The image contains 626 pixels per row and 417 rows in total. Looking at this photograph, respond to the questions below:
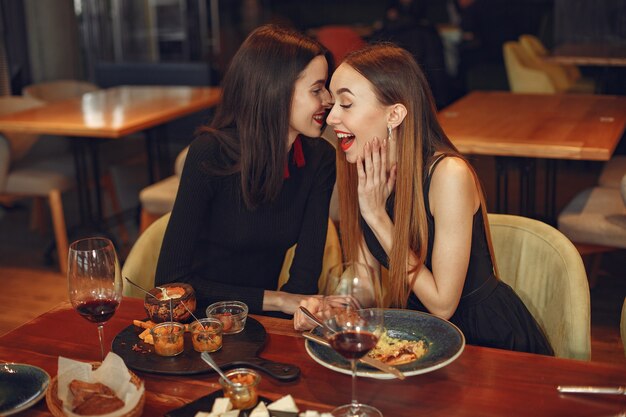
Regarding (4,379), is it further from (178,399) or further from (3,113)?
(3,113)

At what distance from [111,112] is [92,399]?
3.32 meters

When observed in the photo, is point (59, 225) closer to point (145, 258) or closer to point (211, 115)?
point (211, 115)

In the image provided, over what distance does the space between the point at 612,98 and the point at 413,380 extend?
11.8ft

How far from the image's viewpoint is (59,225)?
4.32 m

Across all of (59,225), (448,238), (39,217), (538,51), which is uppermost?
(448,238)

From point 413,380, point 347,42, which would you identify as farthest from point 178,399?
point 347,42

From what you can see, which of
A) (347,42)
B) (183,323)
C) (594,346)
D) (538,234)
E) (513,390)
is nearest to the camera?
(513,390)

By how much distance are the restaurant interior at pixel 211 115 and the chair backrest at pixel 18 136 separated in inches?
0.4

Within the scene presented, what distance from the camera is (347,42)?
275 inches

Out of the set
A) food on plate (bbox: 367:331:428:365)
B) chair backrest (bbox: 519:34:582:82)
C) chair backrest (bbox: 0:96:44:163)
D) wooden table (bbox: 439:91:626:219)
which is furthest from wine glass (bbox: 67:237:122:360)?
chair backrest (bbox: 519:34:582:82)

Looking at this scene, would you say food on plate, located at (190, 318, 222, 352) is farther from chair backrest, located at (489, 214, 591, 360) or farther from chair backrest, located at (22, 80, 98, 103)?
chair backrest, located at (22, 80, 98, 103)

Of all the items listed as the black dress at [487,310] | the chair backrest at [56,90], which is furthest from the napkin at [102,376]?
the chair backrest at [56,90]

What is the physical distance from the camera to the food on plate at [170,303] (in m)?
1.76

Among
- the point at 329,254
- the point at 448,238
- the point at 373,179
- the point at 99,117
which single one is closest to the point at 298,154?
the point at 329,254
